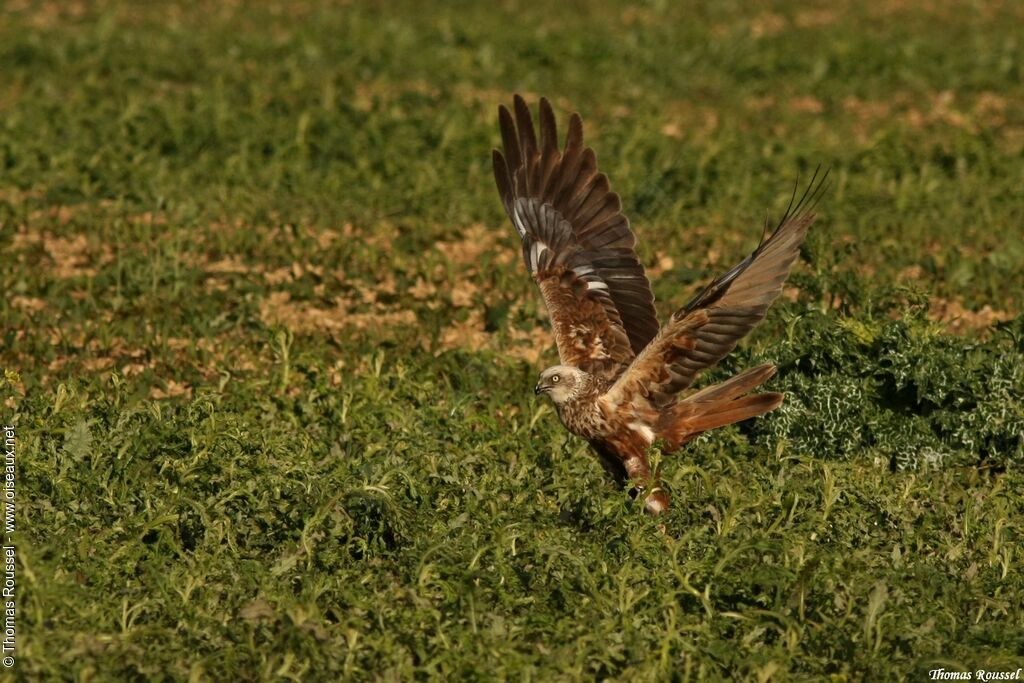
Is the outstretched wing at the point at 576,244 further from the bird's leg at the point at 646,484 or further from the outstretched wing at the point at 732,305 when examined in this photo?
the outstretched wing at the point at 732,305

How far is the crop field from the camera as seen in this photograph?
18.5 feet

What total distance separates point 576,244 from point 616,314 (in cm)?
41

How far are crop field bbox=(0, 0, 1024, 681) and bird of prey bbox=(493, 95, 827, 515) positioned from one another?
256 millimetres

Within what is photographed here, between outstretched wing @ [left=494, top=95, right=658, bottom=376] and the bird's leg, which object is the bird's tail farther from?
outstretched wing @ [left=494, top=95, right=658, bottom=376]

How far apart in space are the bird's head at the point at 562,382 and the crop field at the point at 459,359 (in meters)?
0.33

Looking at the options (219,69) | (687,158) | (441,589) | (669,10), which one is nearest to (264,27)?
(219,69)

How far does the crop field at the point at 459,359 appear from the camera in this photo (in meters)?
5.63

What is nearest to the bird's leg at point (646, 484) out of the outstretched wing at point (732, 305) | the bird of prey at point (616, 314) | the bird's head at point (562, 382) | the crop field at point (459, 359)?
the bird of prey at point (616, 314)

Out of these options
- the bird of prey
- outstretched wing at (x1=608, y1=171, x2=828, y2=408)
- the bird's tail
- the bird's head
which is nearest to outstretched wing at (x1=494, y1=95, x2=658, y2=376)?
the bird of prey

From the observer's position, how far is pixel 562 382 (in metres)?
7.12

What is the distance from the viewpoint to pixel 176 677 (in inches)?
208

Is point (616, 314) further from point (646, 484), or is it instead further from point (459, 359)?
point (459, 359)

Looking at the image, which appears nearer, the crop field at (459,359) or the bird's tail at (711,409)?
the crop field at (459,359)

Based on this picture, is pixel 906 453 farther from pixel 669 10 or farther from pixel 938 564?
pixel 669 10
